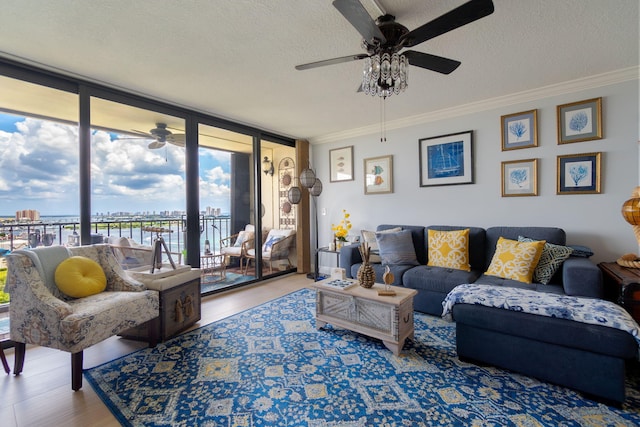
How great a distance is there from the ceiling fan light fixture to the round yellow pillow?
8.70 feet

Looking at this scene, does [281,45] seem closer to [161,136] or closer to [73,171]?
[161,136]

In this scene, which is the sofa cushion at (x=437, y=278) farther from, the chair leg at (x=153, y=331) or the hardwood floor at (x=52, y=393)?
the hardwood floor at (x=52, y=393)

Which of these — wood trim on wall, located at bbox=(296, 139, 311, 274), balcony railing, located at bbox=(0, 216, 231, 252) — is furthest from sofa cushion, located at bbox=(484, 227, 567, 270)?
balcony railing, located at bbox=(0, 216, 231, 252)

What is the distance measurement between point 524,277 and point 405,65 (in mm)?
2279

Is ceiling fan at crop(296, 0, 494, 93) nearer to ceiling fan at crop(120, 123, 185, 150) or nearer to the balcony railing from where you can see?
ceiling fan at crop(120, 123, 185, 150)

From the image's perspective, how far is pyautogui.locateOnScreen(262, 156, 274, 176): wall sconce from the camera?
526cm

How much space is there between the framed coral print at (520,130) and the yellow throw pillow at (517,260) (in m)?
1.20

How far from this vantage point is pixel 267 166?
530 cm

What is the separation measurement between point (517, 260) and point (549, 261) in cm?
26

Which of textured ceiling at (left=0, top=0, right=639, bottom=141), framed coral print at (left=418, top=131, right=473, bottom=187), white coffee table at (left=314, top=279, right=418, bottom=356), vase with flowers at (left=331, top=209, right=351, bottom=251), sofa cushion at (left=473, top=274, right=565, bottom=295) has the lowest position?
white coffee table at (left=314, top=279, right=418, bottom=356)

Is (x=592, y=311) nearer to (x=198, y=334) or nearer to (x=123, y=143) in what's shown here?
(x=198, y=334)

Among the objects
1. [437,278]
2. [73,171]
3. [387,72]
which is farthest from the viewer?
[437,278]

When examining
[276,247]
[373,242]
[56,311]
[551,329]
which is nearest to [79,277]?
[56,311]

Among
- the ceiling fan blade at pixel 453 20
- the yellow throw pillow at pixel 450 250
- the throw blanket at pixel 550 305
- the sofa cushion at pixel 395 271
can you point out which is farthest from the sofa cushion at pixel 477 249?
the ceiling fan blade at pixel 453 20
